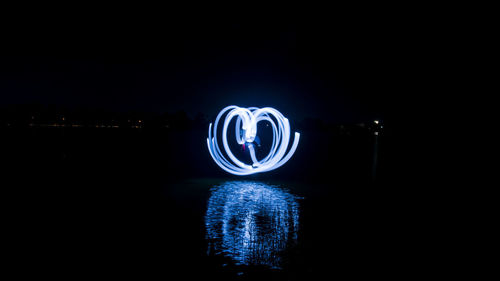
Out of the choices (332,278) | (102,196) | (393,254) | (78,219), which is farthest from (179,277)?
(102,196)

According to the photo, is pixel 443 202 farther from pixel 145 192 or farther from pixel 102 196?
pixel 102 196

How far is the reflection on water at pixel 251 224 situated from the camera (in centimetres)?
609

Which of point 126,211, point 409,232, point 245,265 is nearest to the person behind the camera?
point 245,265

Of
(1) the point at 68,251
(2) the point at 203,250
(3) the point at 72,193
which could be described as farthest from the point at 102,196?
(2) the point at 203,250

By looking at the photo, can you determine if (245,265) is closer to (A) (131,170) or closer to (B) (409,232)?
(B) (409,232)

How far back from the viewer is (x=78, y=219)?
832 centimetres

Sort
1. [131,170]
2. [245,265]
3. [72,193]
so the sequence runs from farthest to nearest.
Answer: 1. [131,170]
2. [72,193]
3. [245,265]

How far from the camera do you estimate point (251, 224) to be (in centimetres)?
780

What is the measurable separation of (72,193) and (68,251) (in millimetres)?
5686

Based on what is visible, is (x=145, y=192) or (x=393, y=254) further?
(x=145, y=192)

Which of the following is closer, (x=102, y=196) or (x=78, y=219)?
(x=78, y=219)

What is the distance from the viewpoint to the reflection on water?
609cm

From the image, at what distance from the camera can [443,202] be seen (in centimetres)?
1079

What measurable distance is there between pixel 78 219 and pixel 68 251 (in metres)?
2.20
